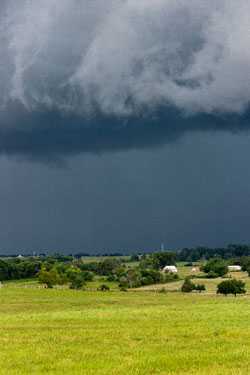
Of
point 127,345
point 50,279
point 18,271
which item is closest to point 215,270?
point 18,271

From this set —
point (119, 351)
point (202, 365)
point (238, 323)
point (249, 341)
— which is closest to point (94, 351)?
point (119, 351)

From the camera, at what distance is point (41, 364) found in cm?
2486

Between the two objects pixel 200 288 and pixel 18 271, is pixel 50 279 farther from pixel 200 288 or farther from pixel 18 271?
pixel 18 271

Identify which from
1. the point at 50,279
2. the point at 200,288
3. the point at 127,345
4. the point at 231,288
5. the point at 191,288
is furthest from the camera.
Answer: the point at 50,279

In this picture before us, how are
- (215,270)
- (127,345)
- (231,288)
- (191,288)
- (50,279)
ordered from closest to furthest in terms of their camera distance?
1. (127,345)
2. (231,288)
3. (191,288)
4. (50,279)
5. (215,270)

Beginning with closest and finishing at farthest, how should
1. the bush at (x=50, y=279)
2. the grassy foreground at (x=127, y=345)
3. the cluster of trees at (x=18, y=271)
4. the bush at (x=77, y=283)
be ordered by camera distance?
the grassy foreground at (x=127, y=345) < the bush at (x=77, y=283) < the bush at (x=50, y=279) < the cluster of trees at (x=18, y=271)

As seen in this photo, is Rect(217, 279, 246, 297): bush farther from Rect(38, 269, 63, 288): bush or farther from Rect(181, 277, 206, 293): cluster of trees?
Rect(38, 269, 63, 288): bush

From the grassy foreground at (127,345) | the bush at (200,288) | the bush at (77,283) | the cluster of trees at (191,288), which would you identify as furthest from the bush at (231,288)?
the grassy foreground at (127,345)

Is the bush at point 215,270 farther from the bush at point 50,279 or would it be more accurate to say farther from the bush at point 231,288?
the bush at point 231,288

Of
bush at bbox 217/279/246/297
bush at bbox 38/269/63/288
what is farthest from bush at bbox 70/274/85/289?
bush at bbox 217/279/246/297

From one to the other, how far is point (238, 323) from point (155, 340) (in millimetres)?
10436

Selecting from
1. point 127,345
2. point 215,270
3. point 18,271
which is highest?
point 18,271

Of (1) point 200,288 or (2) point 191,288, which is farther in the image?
(1) point 200,288

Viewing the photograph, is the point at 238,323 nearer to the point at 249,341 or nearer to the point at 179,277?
the point at 249,341
